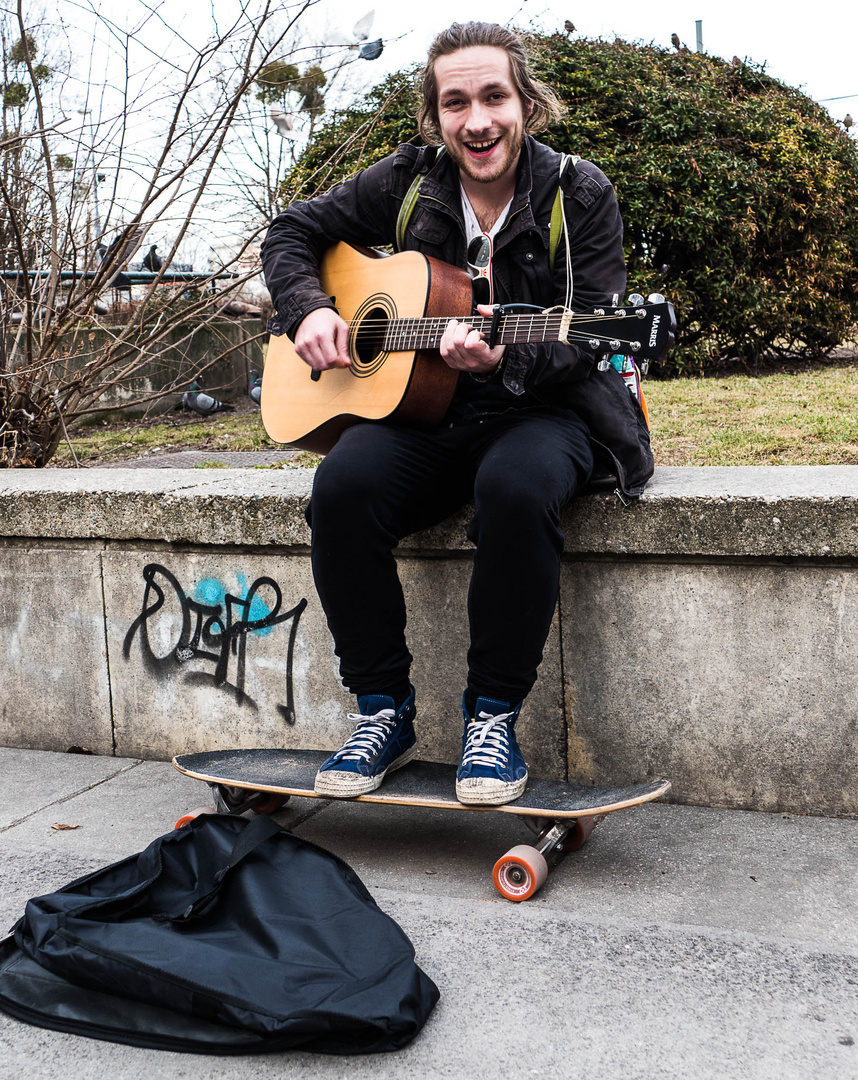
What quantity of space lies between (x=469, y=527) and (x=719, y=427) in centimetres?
320

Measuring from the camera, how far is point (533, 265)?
255cm

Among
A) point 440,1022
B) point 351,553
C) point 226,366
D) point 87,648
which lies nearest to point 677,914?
point 440,1022

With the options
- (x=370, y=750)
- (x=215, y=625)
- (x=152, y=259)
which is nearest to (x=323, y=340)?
(x=215, y=625)

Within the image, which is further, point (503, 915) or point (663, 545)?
point (663, 545)

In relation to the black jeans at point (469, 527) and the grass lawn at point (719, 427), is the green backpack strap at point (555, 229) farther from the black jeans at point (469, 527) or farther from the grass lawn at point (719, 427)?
the grass lawn at point (719, 427)

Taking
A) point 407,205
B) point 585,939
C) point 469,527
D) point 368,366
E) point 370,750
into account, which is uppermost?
point 407,205

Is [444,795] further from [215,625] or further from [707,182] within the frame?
[707,182]

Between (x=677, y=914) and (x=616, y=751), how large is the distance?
0.61 meters

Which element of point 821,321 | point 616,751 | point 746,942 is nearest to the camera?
point 746,942

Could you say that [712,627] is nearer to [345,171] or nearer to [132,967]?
[132,967]

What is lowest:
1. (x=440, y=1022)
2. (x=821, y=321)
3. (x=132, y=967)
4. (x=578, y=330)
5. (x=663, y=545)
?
(x=440, y=1022)

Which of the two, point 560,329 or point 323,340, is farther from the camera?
point 323,340

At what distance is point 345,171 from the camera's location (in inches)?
295

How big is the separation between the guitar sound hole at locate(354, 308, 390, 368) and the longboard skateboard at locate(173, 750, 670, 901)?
1045 mm
